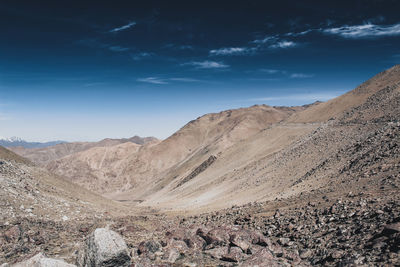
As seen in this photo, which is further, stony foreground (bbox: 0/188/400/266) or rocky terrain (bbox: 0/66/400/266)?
rocky terrain (bbox: 0/66/400/266)

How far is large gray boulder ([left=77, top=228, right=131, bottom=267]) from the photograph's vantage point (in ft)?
26.5

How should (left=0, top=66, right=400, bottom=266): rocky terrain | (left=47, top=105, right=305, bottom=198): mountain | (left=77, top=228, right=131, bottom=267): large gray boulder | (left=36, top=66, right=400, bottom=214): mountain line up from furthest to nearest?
(left=47, top=105, right=305, bottom=198): mountain
(left=36, top=66, right=400, bottom=214): mountain
(left=0, top=66, right=400, bottom=266): rocky terrain
(left=77, top=228, right=131, bottom=267): large gray boulder

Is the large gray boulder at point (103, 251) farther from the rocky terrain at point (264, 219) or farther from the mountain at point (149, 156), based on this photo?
the mountain at point (149, 156)

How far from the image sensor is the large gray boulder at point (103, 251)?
8078mm

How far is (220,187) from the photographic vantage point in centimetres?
4294

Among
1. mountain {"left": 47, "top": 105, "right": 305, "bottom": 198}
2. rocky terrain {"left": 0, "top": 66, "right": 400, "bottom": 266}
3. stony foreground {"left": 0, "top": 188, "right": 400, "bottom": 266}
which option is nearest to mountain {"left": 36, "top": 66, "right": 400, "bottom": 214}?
rocky terrain {"left": 0, "top": 66, "right": 400, "bottom": 266}

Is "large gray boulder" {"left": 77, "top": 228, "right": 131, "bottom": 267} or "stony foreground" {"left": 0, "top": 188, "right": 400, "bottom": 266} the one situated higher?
"large gray boulder" {"left": 77, "top": 228, "right": 131, "bottom": 267}

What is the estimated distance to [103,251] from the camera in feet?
26.5

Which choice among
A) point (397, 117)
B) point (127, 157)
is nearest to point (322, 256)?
point (397, 117)

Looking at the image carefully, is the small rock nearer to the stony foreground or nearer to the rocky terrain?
the rocky terrain

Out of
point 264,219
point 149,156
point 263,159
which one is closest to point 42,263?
point 264,219

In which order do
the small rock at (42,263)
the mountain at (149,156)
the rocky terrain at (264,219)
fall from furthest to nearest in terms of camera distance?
1. the mountain at (149,156)
2. the rocky terrain at (264,219)
3. the small rock at (42,263)

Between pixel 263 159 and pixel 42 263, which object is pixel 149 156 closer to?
pixel 263 159

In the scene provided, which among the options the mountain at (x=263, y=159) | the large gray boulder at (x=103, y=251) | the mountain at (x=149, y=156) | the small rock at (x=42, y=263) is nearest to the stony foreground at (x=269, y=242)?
the large gray boulder at (x=103, y=251)
